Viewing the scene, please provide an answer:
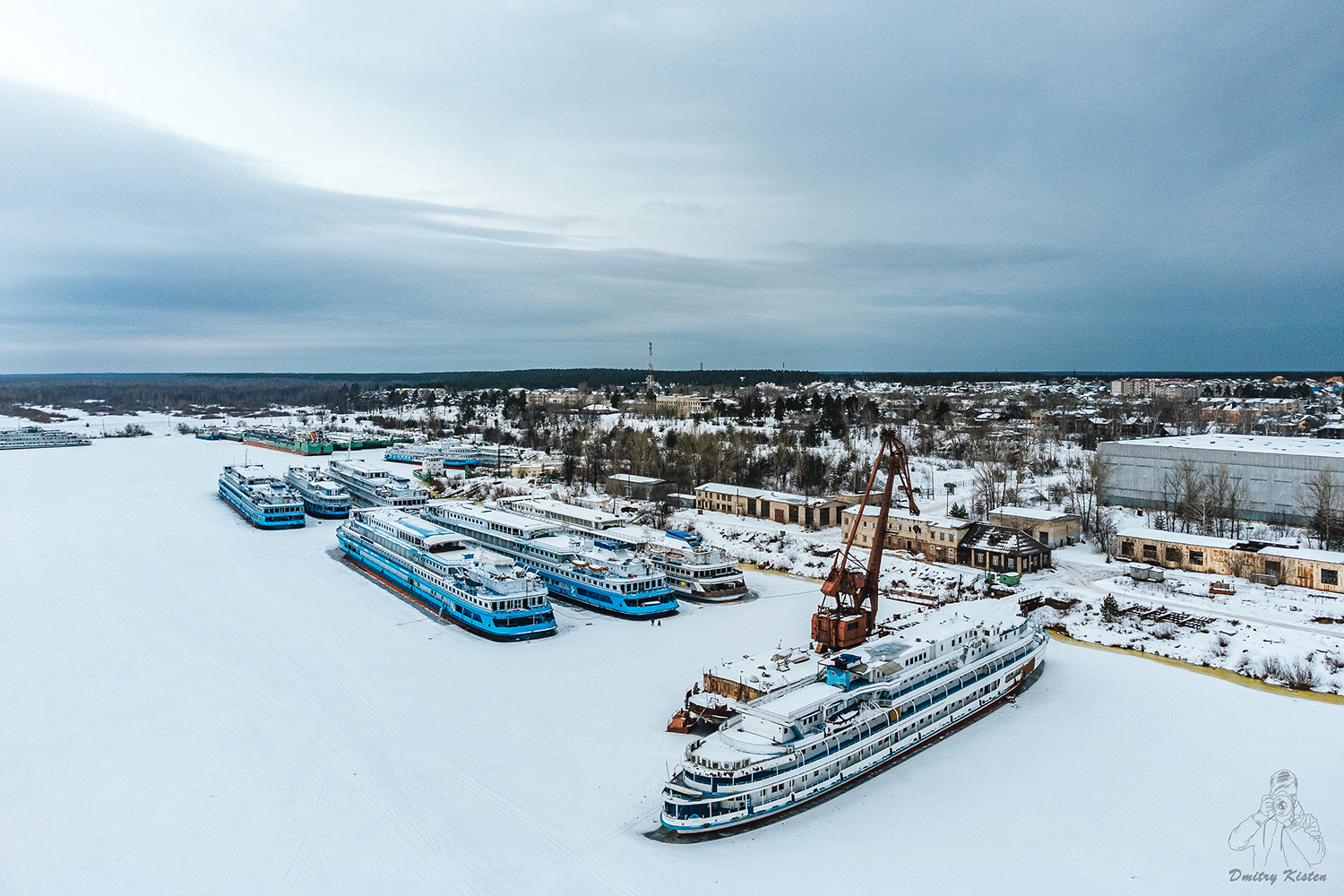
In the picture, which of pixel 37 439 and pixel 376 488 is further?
pixel 37 439

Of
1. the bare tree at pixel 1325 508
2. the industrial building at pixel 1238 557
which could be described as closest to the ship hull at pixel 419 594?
the industrial building at pixel 1238 557

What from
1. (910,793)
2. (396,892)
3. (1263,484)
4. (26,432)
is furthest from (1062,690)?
(26,432)

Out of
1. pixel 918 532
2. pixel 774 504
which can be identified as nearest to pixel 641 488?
pixel 774 504

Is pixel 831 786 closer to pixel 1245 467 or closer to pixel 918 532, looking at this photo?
pixel 918 532

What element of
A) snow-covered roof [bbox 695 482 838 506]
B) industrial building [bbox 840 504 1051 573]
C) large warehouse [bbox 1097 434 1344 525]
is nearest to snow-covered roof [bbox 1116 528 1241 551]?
industrial building [bbox 840 504 1051 573]

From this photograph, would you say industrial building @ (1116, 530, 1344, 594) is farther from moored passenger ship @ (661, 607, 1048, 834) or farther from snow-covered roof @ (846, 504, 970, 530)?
moored passenger ship @ (661, 607, 1048, 834)

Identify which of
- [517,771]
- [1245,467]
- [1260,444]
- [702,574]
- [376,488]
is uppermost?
[1260,444]

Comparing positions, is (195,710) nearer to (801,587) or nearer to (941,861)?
(941,861)
